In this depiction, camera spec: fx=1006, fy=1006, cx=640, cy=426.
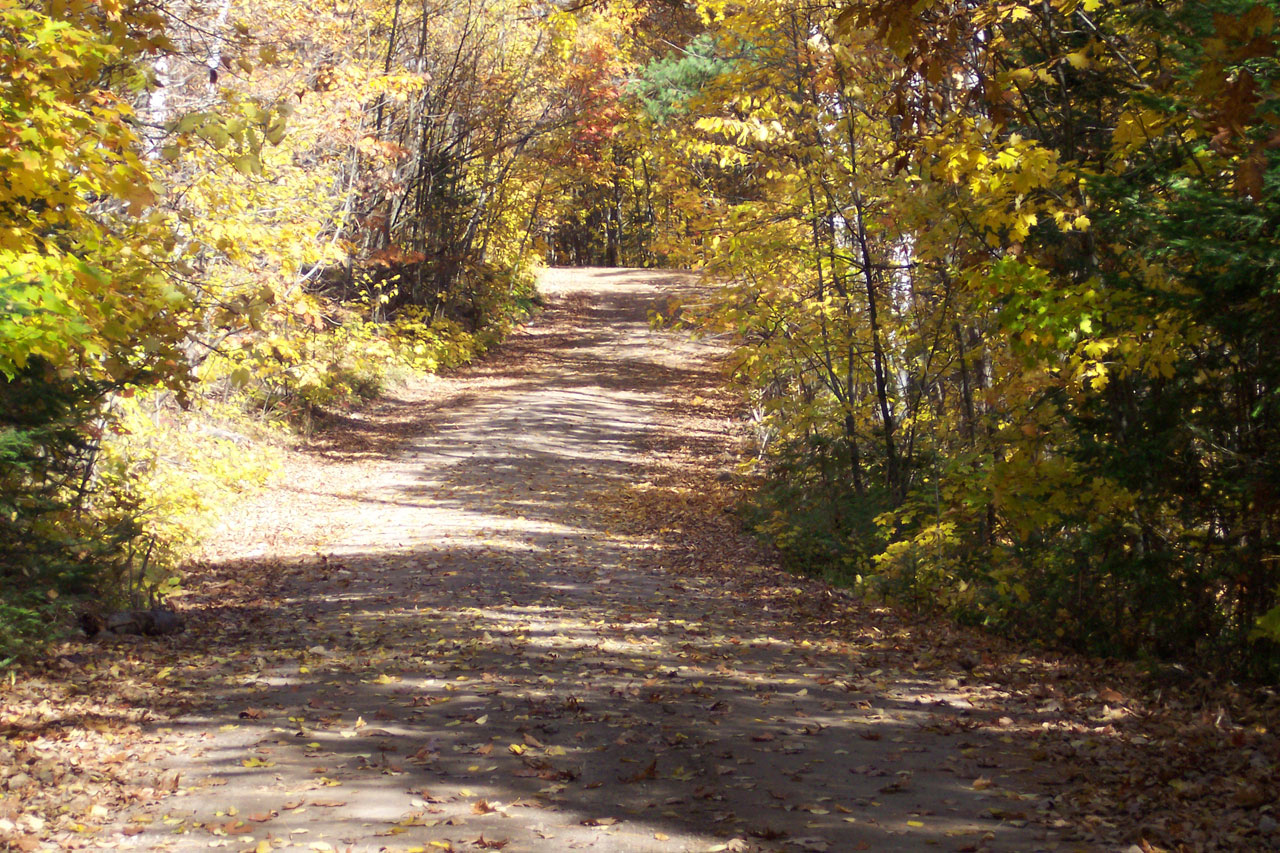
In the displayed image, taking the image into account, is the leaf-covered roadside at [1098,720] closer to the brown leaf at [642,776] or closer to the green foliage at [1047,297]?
the green foliage at [1047,297]

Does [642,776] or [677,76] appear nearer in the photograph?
[642,776]

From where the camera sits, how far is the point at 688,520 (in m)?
Answer: 13.1

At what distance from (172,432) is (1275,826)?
39.3ft

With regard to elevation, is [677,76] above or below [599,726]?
above

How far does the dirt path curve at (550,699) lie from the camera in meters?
4.64

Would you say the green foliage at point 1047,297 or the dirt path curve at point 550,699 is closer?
the dirt path curve at point 550,699

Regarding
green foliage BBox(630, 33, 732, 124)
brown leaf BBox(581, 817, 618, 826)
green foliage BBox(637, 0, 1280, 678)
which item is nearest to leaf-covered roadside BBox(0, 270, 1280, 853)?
brown leaf BBox(581, 817, 618, 826)

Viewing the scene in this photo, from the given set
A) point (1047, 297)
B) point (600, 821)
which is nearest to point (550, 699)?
point (600, 821)

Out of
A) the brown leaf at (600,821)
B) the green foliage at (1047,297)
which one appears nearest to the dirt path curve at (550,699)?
the brown leaf at (600,821)

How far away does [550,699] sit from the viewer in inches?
254

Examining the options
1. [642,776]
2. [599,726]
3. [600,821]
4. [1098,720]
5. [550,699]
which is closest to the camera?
[600,821]

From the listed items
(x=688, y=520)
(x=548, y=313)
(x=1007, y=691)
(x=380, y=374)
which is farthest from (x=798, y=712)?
(x=548, y=313)

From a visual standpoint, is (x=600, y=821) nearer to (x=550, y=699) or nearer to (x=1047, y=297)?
(x=550, y=699)

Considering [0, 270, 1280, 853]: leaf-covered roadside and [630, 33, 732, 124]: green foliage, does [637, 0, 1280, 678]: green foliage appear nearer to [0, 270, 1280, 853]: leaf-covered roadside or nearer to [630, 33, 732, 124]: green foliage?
[0, 270, 1280, 853]: leaf-covered roadside
